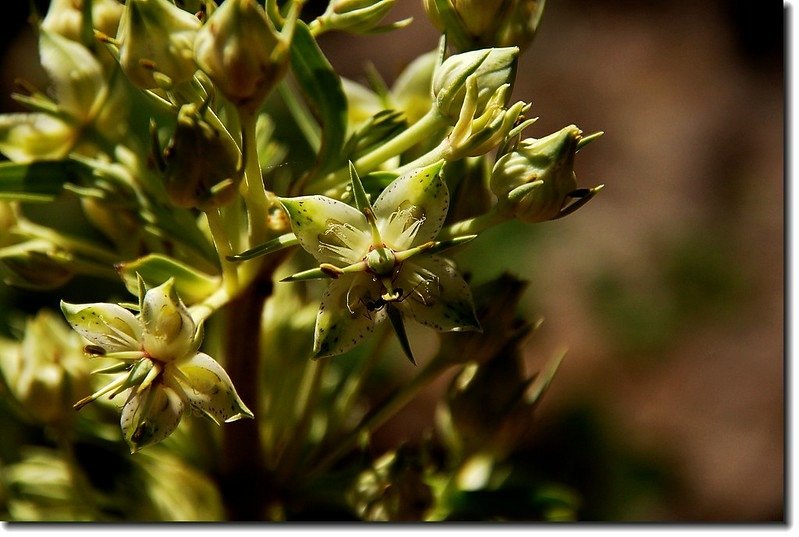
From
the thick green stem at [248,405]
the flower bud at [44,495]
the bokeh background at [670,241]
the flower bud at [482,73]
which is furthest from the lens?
the bokeh background at [670,241]

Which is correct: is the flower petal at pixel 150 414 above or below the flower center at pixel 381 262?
below

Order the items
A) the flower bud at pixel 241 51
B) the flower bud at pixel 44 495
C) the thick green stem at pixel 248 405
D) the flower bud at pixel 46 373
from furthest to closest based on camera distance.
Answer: the flower bud at pixel 44 495, the flower bud at pixel 46 373, the thick green stem at pixel 248 405, the flower bud at pixel 241 51

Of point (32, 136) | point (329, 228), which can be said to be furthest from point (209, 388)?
point (32, 136)

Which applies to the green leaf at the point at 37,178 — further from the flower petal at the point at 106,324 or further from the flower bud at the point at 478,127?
the flower bud at the point at 478,127

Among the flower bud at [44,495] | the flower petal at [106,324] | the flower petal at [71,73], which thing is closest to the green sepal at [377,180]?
the flower petal at [106,324]

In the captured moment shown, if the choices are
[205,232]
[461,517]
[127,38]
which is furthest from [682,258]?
[127,38]

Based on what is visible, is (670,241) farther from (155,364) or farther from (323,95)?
(155,364)

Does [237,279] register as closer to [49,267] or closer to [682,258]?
[49,267]
